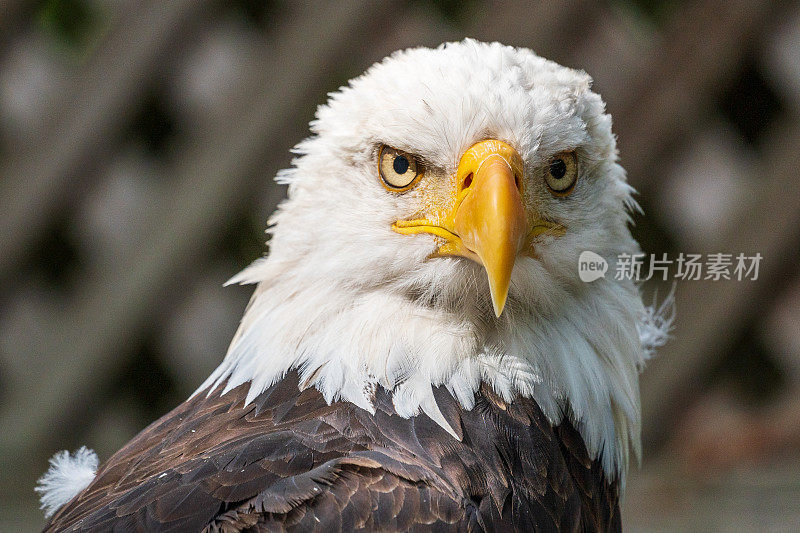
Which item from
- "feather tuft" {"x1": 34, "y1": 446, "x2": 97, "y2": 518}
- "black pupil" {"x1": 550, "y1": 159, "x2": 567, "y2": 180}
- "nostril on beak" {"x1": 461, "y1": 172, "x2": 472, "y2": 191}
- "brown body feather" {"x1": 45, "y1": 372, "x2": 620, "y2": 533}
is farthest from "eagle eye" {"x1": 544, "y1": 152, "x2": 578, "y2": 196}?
"feather tuft" {"x1": 34, "y1": 446, "x2": 97, "y2": 518}

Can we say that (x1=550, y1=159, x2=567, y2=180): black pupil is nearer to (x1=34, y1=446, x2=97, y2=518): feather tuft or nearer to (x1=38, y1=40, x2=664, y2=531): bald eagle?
(x1=38, y1=40, x2=664, y2=531): bald eagle

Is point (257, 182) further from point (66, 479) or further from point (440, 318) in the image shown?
point (440, 318)

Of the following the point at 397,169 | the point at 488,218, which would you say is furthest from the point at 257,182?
the point at 488,218

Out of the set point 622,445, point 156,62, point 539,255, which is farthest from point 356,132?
point 156,62

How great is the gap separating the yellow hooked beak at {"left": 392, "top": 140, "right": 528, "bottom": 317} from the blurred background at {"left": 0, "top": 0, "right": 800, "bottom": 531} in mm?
1552

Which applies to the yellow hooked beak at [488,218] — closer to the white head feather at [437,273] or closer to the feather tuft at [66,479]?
the white head feather at [437,273]

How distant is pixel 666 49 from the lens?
2.70 meters

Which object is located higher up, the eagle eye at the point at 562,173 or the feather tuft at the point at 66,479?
the eagle eye at the point at 562,173

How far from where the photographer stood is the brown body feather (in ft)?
3.15

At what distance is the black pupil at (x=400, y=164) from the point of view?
3.91 feet

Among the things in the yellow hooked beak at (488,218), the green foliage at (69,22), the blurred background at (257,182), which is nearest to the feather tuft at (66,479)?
the yellow hooked beak at (488,218)

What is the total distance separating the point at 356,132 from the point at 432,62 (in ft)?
0.47

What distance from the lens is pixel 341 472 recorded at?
0.99m
